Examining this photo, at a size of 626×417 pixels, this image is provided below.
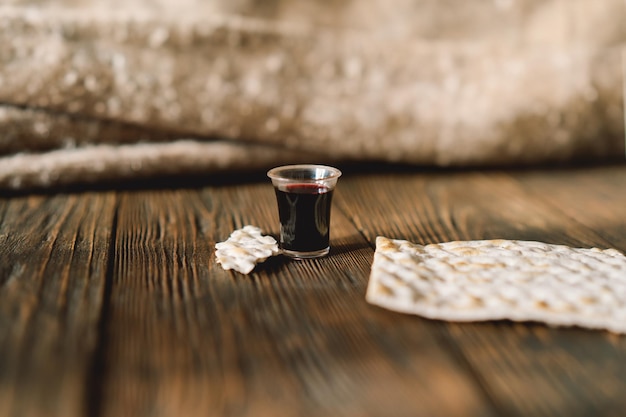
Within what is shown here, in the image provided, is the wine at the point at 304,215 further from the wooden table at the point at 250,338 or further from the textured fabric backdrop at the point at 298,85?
the textured fabric backdrop at the point at 298,85

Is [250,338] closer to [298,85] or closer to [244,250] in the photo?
[244,250]

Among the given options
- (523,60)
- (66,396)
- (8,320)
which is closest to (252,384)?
(66,396)

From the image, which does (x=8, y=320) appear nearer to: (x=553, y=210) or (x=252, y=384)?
(x=252, y=384)

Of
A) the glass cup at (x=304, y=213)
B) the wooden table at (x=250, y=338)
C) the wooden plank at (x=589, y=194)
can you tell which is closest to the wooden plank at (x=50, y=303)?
the wooden table at (x=250, y=338)

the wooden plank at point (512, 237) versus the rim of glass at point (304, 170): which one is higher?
the rim of glass at point (304, 170)

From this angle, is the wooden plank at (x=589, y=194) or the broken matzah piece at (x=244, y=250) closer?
the broken matzah piece at (x=244, y=250)

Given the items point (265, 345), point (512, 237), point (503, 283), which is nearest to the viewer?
point (265, 345)

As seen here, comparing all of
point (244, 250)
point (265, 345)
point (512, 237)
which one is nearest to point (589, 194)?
point (512, 237)
